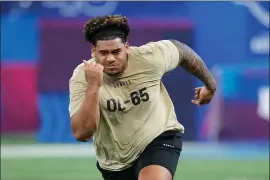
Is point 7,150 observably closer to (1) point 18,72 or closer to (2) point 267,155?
(1) point 18,72

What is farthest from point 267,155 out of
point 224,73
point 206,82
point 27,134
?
point 206,82

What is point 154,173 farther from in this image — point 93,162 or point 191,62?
point 93,162

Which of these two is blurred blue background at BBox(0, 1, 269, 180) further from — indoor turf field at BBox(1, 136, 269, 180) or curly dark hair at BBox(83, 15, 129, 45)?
curly dark hair at BBox(83, 15, 129, 45)

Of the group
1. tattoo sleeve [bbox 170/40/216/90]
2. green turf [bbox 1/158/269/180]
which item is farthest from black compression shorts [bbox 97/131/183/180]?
green turf [bbox 1/158/269/180]

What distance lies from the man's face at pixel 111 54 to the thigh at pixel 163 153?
637 mm

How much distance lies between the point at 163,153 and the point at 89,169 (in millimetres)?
5685

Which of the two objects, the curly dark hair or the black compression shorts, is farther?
the black compression shorts

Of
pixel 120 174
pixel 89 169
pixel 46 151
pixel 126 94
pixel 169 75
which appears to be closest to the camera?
pixel 126 94

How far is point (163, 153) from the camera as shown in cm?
669

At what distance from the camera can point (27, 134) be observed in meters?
14.3

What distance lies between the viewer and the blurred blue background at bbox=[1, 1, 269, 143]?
1400 cm

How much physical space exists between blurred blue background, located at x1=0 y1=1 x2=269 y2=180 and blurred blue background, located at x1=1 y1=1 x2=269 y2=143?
0.02 meters

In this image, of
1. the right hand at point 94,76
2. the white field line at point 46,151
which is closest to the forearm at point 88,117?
the right hand at point 94,76

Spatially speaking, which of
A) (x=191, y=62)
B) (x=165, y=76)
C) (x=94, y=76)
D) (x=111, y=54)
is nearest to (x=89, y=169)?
(x=165, y=76)
